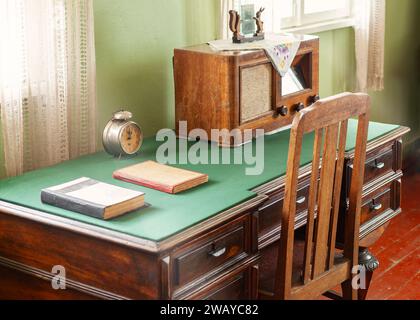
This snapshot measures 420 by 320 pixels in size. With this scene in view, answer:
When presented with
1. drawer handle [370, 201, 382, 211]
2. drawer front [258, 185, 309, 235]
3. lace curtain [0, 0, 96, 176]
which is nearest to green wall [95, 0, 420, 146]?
lace curtain [0, 0, 96, 176]

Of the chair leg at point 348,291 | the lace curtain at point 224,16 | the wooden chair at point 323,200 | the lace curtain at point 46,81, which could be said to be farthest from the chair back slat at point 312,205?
the lace curtain at point 224,16

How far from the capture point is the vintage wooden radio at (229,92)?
9.37ft

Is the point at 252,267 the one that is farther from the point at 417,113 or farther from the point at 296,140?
the point at 417,113

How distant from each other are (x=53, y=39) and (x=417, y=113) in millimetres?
3795

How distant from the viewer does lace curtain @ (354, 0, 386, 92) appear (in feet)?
15.0

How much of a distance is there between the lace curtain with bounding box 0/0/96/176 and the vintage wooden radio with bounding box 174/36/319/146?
38cm

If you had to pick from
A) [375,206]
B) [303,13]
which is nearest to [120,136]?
[375,206]

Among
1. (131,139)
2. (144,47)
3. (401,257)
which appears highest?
(144,47)

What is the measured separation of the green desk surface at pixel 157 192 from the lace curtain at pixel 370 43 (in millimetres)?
1757

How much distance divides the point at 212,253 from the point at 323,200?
442 mm

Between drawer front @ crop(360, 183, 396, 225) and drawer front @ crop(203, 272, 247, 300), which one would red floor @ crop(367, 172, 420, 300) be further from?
drawer front @ crop(203, 272, 247, 300)

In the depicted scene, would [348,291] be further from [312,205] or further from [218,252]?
[218,252]

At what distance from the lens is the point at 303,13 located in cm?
424
